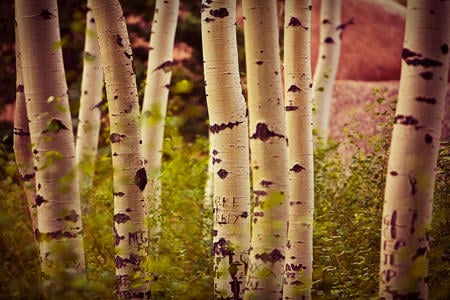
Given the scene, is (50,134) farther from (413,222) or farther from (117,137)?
(413,222)

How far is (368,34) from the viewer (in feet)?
52.6

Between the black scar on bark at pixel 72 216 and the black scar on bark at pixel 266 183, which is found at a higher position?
the black scar on bark at pixel 266 183

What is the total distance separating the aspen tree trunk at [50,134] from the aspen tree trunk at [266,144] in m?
1.24

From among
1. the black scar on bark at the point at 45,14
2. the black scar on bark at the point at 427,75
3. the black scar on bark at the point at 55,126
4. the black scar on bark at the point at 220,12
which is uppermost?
the black scar on bark at the point at 220,12

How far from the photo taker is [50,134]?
4176mm

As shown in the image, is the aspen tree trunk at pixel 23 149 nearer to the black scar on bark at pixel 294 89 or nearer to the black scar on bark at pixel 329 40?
the black scar on bark at pixel 294 89

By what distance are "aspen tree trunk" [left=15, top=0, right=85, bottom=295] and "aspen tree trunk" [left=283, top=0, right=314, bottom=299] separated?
1758mm

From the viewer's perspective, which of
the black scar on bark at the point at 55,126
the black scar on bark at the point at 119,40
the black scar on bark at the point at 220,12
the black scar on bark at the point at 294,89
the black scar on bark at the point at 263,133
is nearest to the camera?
the black scar on bark at the point at 55,126

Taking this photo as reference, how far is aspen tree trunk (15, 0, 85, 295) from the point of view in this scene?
161 inches

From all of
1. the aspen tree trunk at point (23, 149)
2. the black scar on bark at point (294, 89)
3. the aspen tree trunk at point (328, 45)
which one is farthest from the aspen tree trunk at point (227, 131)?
the aspen tree trunk at point (328, 45)

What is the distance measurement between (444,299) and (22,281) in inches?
126

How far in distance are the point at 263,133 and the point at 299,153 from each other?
104 cm

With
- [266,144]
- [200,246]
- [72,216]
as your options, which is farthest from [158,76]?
[266,144]

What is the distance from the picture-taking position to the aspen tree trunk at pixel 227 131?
4.49m
